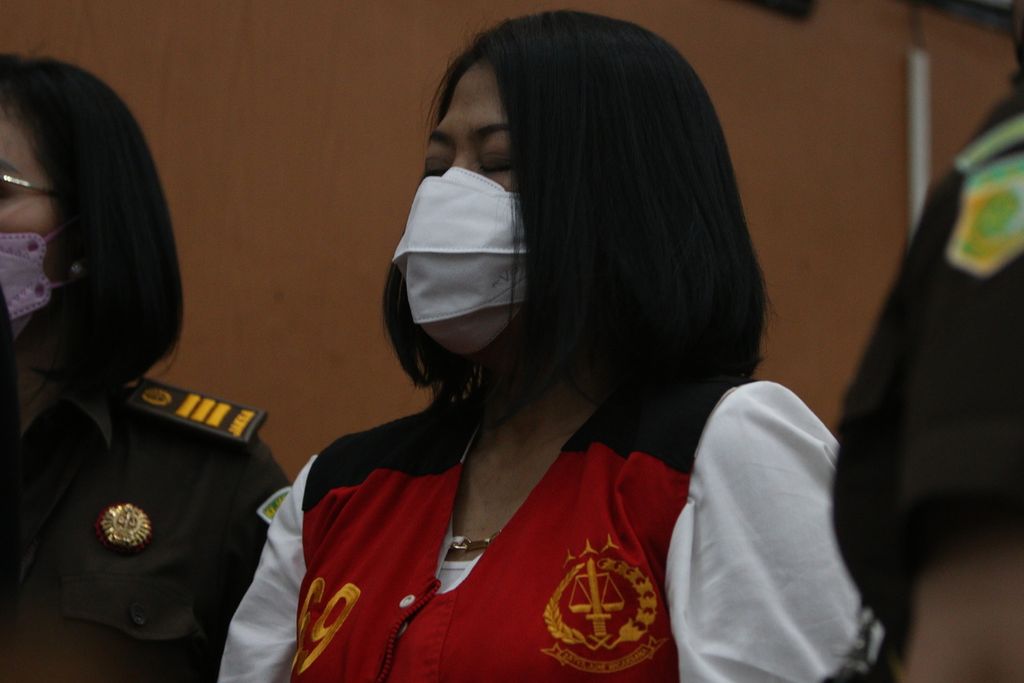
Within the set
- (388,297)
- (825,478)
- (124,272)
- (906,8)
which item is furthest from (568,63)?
(906,8)

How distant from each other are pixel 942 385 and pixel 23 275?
2.12m

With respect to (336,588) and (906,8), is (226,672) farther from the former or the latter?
(906,8)

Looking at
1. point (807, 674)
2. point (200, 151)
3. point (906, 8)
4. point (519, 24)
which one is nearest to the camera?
point (807, 674)

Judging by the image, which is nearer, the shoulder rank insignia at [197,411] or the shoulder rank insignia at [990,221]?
the shoulder rank insignia at [990,221]

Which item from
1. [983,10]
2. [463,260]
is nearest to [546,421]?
[463,260]

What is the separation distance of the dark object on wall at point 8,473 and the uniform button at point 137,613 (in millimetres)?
733

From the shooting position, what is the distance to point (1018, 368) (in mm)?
658

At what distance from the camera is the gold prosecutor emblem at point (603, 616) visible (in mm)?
1595

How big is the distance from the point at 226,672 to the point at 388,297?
1.98 feet

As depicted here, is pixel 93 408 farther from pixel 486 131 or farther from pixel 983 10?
pixel 983 10

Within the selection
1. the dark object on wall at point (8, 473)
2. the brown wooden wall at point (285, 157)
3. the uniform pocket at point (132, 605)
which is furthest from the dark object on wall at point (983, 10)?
the dark object on wall at point (8, 473)

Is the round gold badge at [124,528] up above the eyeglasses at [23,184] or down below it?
below

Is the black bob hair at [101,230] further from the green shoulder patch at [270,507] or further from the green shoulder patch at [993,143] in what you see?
the green shoulder patch at [993,143]

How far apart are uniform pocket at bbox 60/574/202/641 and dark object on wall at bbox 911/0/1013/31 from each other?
361 centimetres
